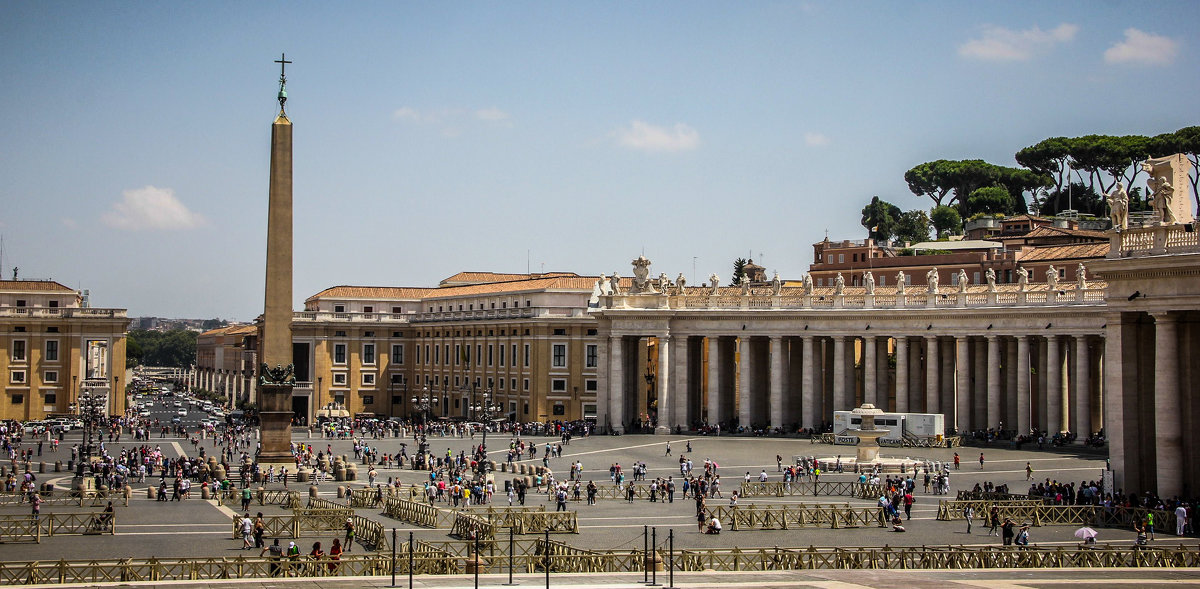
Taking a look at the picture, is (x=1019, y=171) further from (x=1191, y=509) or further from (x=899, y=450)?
(x=1191, y=509)

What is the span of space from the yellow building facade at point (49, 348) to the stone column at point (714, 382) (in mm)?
41142

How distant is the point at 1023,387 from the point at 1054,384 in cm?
202

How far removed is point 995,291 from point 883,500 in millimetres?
31573

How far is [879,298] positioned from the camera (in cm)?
7350

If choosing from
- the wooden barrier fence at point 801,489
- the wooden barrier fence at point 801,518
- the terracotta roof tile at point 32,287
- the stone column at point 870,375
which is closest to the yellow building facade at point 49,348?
the terracotta roof tile at point 32,287

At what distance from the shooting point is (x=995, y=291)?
6875cm

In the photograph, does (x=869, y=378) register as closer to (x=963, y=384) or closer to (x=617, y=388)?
(x=963, y=384)

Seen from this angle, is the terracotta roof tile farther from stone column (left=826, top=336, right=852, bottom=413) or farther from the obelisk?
stone column (left=826, top=336, right=852, bottom=413)

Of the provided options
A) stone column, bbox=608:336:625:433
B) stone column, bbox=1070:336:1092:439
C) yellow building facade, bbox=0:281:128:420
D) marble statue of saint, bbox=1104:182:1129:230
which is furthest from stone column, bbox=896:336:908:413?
yellow building facade, bbox=0:281:128:420

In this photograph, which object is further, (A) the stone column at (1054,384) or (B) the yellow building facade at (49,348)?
(B) the yellow building facade at (49,348)

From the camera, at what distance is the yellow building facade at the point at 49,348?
90.9m

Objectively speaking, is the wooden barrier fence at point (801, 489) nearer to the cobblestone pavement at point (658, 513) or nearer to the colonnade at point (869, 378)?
the cobblestone pavement at point (658, 513)

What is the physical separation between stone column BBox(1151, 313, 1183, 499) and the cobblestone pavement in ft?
8.12

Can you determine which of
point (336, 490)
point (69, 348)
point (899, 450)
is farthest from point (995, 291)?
point (69, 348)
